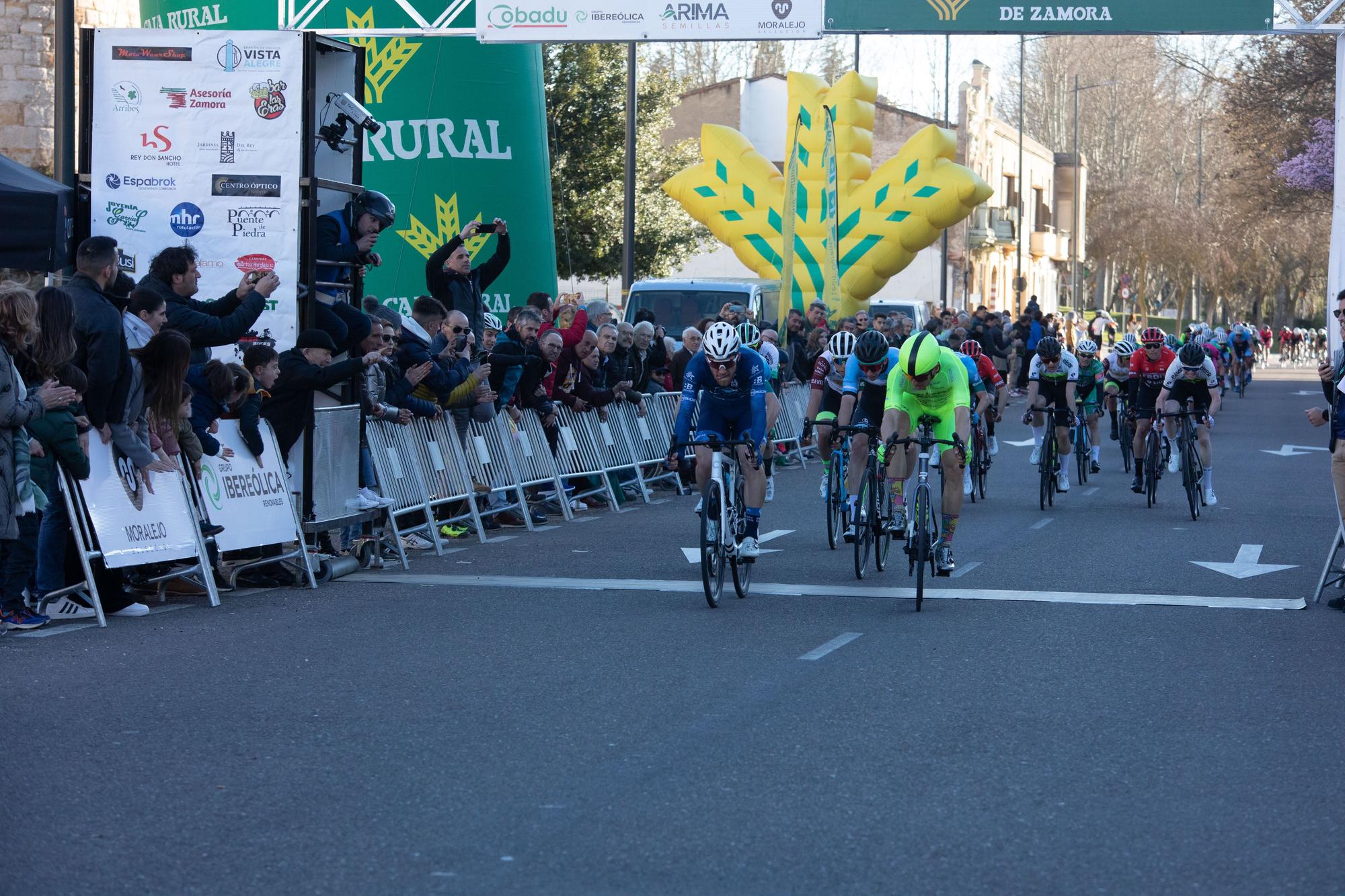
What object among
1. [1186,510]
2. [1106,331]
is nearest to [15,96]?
[1186,510]

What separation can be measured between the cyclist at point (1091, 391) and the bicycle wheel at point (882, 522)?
7703 mm

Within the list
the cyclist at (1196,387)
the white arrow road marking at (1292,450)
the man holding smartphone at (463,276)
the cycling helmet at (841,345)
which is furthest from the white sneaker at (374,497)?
the white arrow road marking at (1292,450)

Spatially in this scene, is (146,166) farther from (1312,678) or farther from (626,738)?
(1312,678)

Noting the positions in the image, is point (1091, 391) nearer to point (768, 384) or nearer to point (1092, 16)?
point (1092, 16)

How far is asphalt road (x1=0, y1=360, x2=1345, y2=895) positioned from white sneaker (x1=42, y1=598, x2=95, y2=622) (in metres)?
0.29

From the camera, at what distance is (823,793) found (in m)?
5.98

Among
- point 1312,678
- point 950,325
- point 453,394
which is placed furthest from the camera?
point 950,325

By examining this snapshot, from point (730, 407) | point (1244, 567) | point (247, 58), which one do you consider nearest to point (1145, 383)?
point (1244, 567)

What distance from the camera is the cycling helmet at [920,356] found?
11.4 meters

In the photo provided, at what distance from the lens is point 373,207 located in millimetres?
12516

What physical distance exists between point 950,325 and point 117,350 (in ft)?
82.2

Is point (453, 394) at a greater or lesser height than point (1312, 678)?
greater

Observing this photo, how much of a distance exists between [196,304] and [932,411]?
15.9 ft

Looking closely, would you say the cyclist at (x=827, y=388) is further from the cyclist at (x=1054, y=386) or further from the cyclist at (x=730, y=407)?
the cyclist at (x=1054, y=386)
